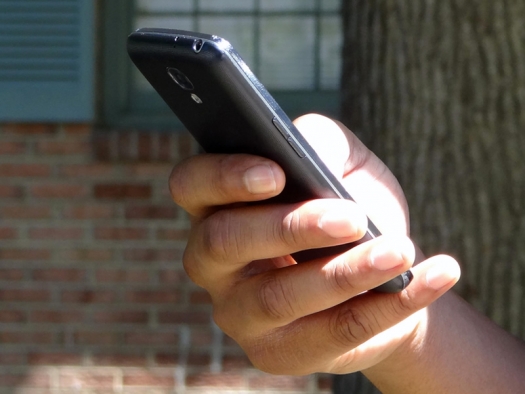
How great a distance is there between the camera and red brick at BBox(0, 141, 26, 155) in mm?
3549

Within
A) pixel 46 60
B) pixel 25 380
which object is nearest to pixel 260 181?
pixel 46 60

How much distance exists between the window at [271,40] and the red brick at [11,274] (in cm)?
84

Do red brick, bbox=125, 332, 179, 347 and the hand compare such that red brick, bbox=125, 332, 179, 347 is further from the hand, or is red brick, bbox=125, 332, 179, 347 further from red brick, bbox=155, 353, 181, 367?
the hand

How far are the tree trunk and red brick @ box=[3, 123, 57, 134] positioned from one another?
6.50ft

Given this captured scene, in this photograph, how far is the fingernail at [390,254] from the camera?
3.17 feet

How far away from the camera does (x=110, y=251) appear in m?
3.54

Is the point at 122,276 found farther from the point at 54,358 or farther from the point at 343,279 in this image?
the point at 343,279

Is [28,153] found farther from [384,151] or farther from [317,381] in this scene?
[384,151]

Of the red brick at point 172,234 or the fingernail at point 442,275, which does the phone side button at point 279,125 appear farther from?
the red brick at point 172,234

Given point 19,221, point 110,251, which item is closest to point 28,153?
point 19,221

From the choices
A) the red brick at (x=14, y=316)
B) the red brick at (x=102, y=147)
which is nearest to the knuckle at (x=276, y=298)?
the red brick at (x=102, y=147)

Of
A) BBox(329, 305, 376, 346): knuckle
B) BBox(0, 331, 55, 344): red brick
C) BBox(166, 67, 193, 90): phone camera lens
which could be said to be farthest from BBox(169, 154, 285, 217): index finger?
BBox(0, 331, 55, 344): red brick

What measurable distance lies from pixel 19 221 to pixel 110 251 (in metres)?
0.43

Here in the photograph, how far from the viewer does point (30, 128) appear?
3.54 metres
